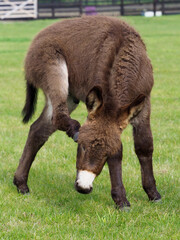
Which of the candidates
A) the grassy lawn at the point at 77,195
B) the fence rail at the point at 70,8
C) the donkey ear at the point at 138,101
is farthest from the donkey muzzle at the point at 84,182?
the fence rail at the point at 70,8

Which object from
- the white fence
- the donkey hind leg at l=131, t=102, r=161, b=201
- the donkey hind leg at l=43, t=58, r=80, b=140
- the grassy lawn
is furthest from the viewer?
the white fence

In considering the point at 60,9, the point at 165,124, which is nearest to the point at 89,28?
the point at 165,124

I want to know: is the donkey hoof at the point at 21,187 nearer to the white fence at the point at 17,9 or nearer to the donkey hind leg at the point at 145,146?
the donkey hind leg at the point at 145,146

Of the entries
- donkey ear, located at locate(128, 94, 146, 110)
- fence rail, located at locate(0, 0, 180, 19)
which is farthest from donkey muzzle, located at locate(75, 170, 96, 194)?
fence rail, located at locate(0, 0, 180, 19)

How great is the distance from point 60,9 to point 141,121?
36624 millimetres

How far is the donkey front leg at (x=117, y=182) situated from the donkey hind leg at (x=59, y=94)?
22.0 inches

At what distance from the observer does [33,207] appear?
15.9ft

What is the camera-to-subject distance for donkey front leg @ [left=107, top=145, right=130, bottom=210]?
4691mm

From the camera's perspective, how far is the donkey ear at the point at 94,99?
4.04 m

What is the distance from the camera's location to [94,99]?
13.6 feet

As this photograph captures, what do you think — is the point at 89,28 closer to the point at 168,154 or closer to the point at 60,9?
the point at 168,154

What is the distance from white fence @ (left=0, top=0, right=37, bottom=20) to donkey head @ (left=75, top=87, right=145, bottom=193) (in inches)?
1361

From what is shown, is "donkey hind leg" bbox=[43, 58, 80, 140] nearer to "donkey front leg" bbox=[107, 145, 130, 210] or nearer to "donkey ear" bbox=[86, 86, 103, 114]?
"donkey ear" bbox=[86, 86, 103, 114]

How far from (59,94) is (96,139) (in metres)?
0.89
